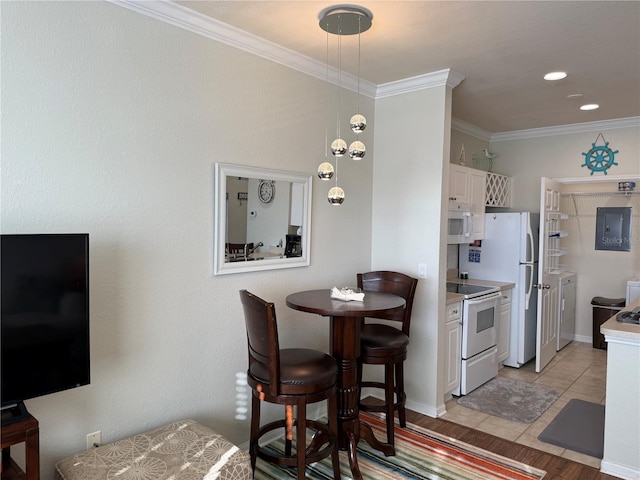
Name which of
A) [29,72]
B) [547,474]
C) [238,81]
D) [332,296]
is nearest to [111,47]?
[29,72]

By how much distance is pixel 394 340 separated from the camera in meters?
2.87

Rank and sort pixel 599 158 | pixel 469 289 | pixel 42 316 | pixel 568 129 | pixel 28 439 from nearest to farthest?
pixel 28 439 < pixel 42 316 < pixel 469 289 < pixel 599 158 < pixel 568 129

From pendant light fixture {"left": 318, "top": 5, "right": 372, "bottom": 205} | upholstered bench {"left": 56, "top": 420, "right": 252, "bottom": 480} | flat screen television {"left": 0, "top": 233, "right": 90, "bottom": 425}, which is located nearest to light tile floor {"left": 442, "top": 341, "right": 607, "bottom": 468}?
upholstered bench {"left": 56, "top": 420, "right": 252, "bottom": 480}

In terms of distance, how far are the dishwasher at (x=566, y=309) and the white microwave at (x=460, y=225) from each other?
1.45 metres

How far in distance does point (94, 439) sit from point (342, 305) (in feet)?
4.46

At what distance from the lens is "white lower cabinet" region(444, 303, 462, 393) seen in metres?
3.62

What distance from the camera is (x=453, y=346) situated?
370 centimetres

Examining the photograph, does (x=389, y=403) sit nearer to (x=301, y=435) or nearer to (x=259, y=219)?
(x=301, y=435)

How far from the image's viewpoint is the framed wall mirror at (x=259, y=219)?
261 cm

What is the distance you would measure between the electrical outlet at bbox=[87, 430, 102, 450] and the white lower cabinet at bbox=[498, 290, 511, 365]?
3.66 m

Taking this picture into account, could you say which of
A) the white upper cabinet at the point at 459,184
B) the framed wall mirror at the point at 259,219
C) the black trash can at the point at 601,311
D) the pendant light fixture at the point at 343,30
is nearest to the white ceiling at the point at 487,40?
the pendant light fixture at the point at 343,30

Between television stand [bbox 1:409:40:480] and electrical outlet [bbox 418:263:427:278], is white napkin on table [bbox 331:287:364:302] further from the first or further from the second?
television stand [bbox 1:409:40:480]

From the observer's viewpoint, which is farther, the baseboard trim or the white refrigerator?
the white refrigerator

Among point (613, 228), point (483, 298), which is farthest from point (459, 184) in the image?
point (613, 228)
